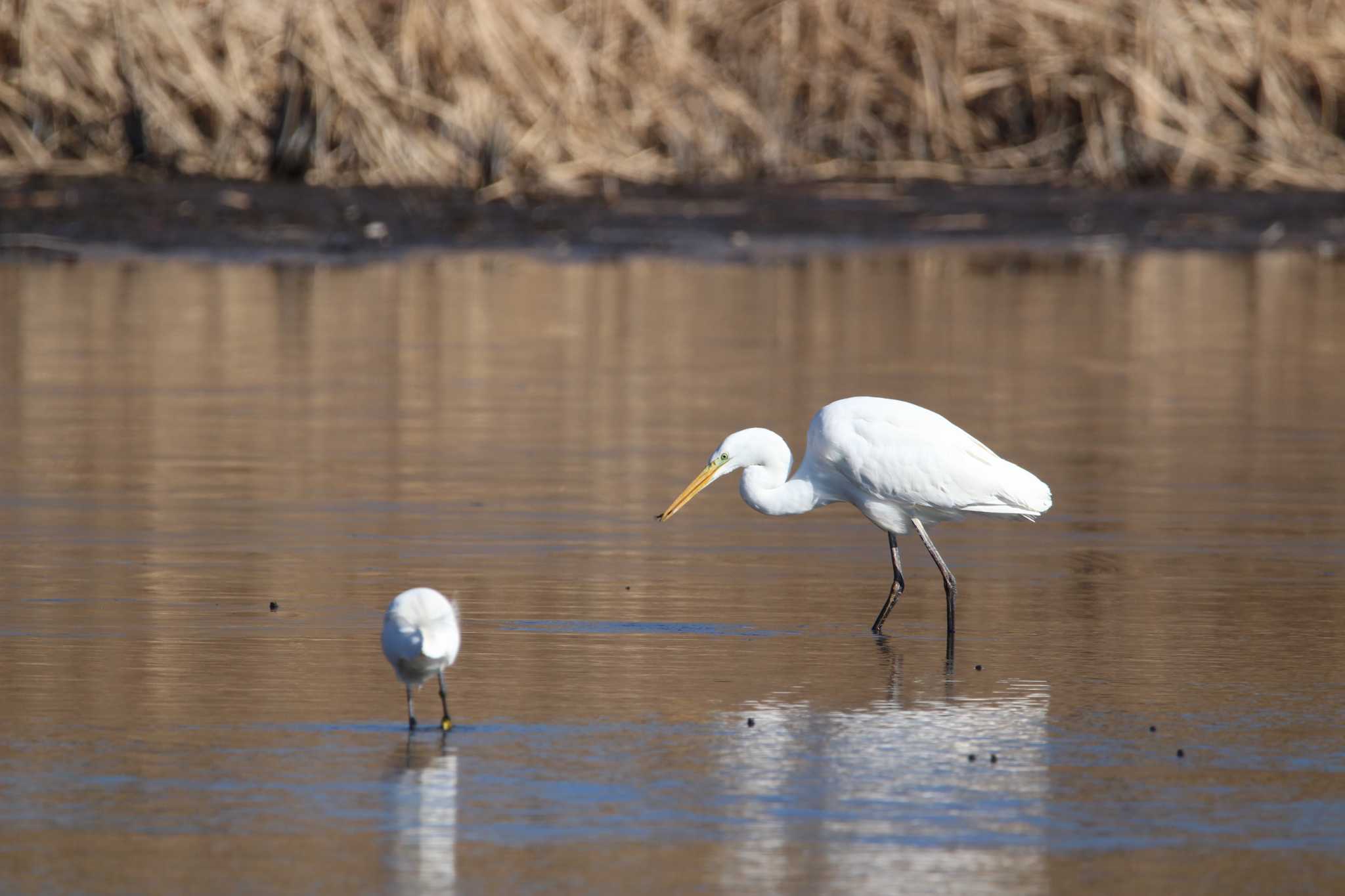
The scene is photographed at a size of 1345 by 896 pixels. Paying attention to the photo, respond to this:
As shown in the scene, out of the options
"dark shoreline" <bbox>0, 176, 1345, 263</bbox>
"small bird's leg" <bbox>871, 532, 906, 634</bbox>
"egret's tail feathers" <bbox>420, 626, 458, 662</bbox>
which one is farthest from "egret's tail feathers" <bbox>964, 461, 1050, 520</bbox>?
"dark shoreline" <bbox>0, 176, 1345, 263</bbox>

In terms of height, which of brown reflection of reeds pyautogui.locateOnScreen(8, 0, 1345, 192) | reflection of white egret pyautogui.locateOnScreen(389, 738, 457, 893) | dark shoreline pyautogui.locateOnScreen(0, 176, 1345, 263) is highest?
brown reflection of reeds pyautogui.locateOnScreen(8, 0, 1345, 192)

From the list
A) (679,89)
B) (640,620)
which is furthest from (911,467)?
(679,89)

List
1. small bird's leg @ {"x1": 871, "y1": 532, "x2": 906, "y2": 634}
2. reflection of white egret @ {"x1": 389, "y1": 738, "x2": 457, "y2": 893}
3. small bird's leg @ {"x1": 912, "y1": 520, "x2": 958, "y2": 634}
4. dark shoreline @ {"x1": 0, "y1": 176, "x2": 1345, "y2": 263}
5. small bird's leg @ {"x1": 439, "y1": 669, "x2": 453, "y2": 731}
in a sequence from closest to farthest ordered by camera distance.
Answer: reflection of white egret @ {"x1": 389, "y1": 738, "x2": 457, "y2": 893} < small bird's leg @ {"x1": 439, "y1": 669, "x2": 453, "y2": 731} < small bird's leg @ {"x1": 912, "y1": 520, "x2": 958, "y2": 634} < small bird's leg @ {"x1": 871, "y1": 532, "x2": 906, "y2": 634} < dark shoreline @ {"x1": 0, "y1": 176, "x2": 1345, "y2": 263}

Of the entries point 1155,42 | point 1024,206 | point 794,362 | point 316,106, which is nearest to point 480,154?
point 316,106

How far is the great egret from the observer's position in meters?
7.70

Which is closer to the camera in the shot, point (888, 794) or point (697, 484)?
point (888, 794)

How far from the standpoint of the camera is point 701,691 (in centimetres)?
659

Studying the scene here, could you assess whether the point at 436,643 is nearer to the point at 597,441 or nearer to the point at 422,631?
the point at 422,631

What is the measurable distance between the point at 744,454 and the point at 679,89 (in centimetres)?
1555

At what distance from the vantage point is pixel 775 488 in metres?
8.02

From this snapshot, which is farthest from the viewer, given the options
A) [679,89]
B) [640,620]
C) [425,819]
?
[679,89]

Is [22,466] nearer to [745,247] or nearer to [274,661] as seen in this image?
[274,661]

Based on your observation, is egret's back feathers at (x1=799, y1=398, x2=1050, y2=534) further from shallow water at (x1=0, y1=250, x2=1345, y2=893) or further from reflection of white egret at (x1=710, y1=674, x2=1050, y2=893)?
reflection of white egret at (x1=710, y1=674, x2=1050, y2=893)

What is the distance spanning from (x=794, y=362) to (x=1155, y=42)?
1089cm
